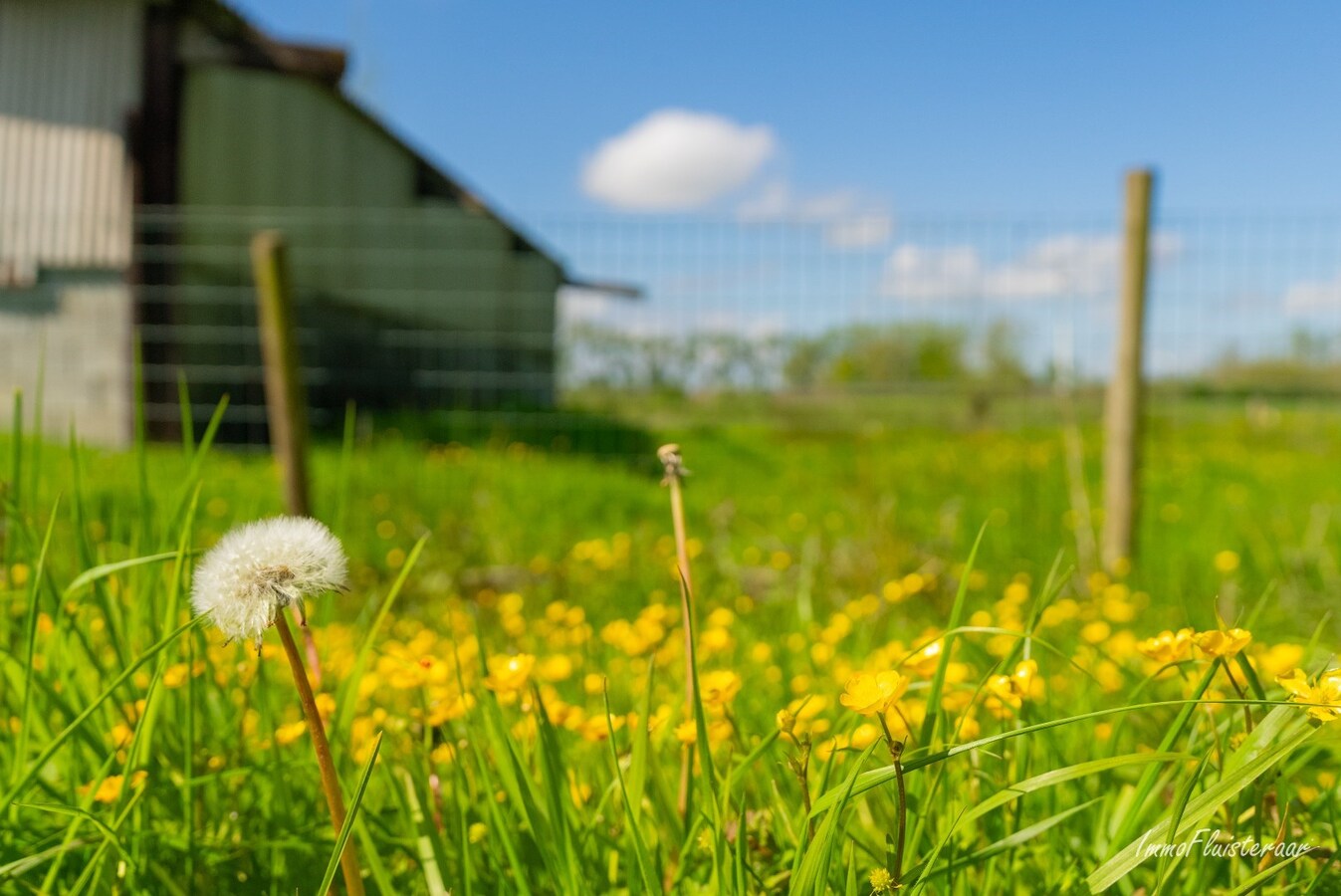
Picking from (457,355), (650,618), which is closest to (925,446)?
(650,618)

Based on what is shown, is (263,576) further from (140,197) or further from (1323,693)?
(140,197)

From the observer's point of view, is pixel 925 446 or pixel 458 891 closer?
pixel 458 891

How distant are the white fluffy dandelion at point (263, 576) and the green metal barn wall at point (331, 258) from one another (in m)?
5.86

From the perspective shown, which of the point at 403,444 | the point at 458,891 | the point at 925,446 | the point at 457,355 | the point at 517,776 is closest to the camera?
the point at 517,776

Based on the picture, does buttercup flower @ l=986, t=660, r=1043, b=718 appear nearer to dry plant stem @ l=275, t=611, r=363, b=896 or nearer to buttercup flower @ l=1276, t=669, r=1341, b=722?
buttercup flower @ l=1276, t=669, r=1341, b=722

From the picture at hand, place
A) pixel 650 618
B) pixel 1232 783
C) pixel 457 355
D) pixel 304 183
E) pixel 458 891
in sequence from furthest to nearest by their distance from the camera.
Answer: pixel 457 355 → pixel 304 183 → pixel 650 618 → pixel 458 891 → pixel 1232 783

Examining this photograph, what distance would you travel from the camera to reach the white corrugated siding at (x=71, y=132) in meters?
8.52

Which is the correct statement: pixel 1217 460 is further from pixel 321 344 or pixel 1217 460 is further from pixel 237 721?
pixel 321 344

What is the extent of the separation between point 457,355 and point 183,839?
43.3ft

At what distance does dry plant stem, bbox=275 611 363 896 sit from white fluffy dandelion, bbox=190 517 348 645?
0.02 metres

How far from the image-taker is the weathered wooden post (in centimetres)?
436

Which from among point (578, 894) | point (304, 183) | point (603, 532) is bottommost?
point (603, 532)

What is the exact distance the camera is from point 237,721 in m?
1.37

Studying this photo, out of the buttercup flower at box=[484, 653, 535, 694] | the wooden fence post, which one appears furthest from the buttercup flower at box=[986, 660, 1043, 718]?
the wooden fence post
